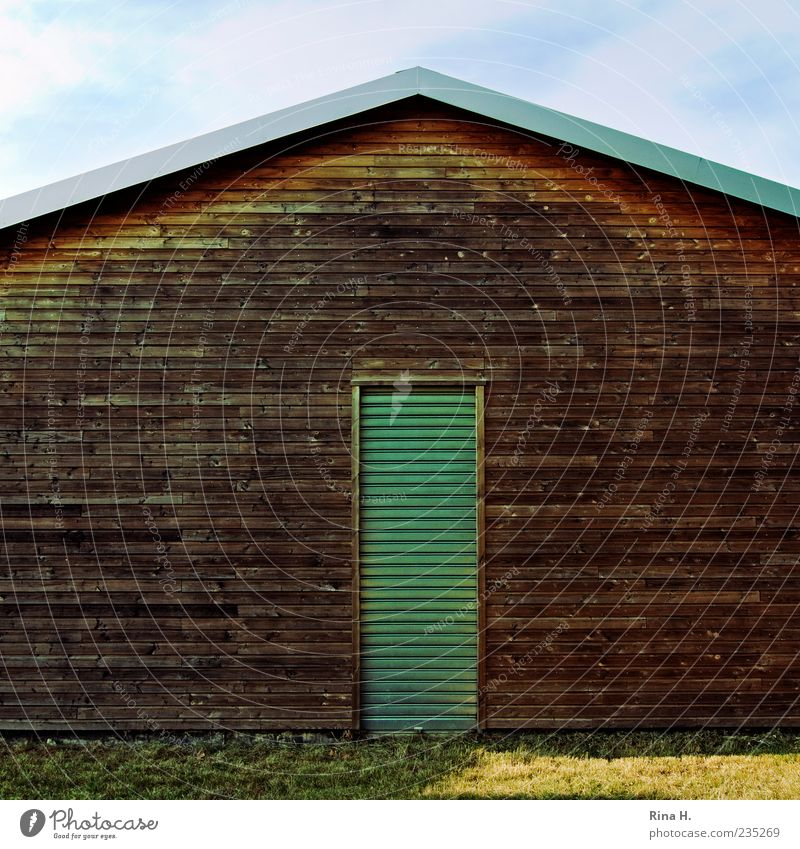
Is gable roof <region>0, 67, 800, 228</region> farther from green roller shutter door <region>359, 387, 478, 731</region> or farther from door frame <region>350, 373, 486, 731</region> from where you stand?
green roller shutter door <region>359, 387, 478, 731</region>

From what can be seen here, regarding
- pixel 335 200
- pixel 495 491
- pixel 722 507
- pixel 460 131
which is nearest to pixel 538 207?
pixel 460 131

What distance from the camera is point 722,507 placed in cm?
831

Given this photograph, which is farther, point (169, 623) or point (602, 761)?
point (169, 623)

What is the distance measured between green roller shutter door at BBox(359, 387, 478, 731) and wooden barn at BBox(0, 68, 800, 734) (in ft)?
0.08

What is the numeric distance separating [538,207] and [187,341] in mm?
3357

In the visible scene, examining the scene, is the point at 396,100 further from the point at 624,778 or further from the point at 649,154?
the point at 624,778

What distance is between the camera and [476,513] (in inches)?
326

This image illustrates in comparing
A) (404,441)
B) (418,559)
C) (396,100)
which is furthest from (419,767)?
(396,100)

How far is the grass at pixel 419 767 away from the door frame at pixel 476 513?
41 centimetres

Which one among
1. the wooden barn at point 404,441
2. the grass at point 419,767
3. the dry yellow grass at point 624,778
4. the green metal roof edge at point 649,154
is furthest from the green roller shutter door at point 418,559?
the green metal roof edge at point 649,154

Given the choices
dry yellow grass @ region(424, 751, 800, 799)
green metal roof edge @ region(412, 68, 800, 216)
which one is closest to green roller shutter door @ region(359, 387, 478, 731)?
dry yellow grass @ region(424, 751, 800, 799)

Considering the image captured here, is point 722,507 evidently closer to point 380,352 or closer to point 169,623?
point 380,352

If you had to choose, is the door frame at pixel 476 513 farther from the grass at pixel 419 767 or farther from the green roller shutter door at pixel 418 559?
the grass at pixel 419 767

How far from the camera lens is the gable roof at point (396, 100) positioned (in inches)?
311
